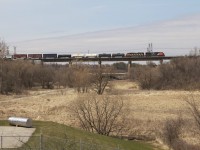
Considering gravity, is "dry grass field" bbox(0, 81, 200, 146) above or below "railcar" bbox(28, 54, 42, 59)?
below

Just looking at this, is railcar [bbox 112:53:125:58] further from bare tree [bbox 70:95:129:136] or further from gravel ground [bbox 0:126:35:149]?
gravel ground [bbox 0:126:35:149]

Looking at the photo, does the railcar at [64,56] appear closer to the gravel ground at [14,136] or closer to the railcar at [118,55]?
the railcar at [118,55]

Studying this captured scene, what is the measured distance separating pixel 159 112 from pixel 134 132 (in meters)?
9.76

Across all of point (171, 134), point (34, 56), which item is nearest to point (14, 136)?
point (171, 134)

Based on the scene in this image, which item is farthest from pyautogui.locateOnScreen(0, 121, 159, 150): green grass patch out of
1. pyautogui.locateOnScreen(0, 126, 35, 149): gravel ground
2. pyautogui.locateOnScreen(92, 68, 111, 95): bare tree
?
pyautogui.locateOnScreen(92, 68, 111, 95): bare tree

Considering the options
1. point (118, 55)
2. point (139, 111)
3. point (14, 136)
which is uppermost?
point (118, 55)

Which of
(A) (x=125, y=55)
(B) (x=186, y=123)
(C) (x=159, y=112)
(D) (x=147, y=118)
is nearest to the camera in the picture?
(B) (x=186, y=123)

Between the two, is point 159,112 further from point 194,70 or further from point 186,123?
point 194,70

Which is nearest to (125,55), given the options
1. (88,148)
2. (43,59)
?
(43,59)

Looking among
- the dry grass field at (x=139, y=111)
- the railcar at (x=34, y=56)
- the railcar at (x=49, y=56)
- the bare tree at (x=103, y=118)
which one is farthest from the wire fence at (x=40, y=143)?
the railcar at (x=34, y=56)

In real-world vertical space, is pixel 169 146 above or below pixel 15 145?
below

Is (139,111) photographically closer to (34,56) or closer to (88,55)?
(88,55)

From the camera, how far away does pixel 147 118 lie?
49.9 m

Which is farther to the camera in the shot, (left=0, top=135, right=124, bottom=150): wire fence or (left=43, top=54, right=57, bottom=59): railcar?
(left=43, top=54, right=57, bottom=59): railcar
